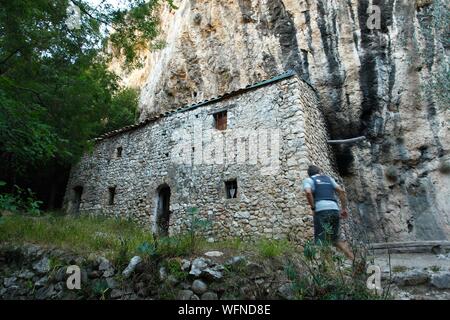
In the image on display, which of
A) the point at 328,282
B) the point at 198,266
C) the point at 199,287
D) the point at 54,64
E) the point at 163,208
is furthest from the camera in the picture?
the point at 163,208

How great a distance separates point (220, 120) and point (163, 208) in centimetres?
332

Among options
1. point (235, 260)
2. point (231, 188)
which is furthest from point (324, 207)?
point (231, 188)

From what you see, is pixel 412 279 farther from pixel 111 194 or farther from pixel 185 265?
pixel 111 194

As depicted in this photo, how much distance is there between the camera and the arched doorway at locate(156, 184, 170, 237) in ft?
30.7

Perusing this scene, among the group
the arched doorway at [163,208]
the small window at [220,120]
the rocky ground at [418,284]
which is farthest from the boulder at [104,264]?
the small window at [220,120]

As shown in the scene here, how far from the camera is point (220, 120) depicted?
902cm

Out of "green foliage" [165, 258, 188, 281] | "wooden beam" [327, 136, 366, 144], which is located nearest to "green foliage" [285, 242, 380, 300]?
"green foliage" [165, 258, 188, 281]

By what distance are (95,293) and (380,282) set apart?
3843 mm

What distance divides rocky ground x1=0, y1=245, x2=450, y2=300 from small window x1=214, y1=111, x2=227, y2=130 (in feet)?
15.8

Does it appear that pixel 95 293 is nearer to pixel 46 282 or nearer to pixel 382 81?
pixel 46 282

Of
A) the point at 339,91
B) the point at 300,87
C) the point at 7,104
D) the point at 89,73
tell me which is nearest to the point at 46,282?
the point at 7,104

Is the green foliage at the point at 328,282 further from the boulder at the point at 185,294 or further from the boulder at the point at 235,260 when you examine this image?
the boulder at the point at 185,294

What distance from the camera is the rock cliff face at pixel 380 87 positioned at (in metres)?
7.73

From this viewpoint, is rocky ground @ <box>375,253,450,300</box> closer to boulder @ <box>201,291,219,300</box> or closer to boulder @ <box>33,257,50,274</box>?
boulder @ <box>201,291,219,300</box>
